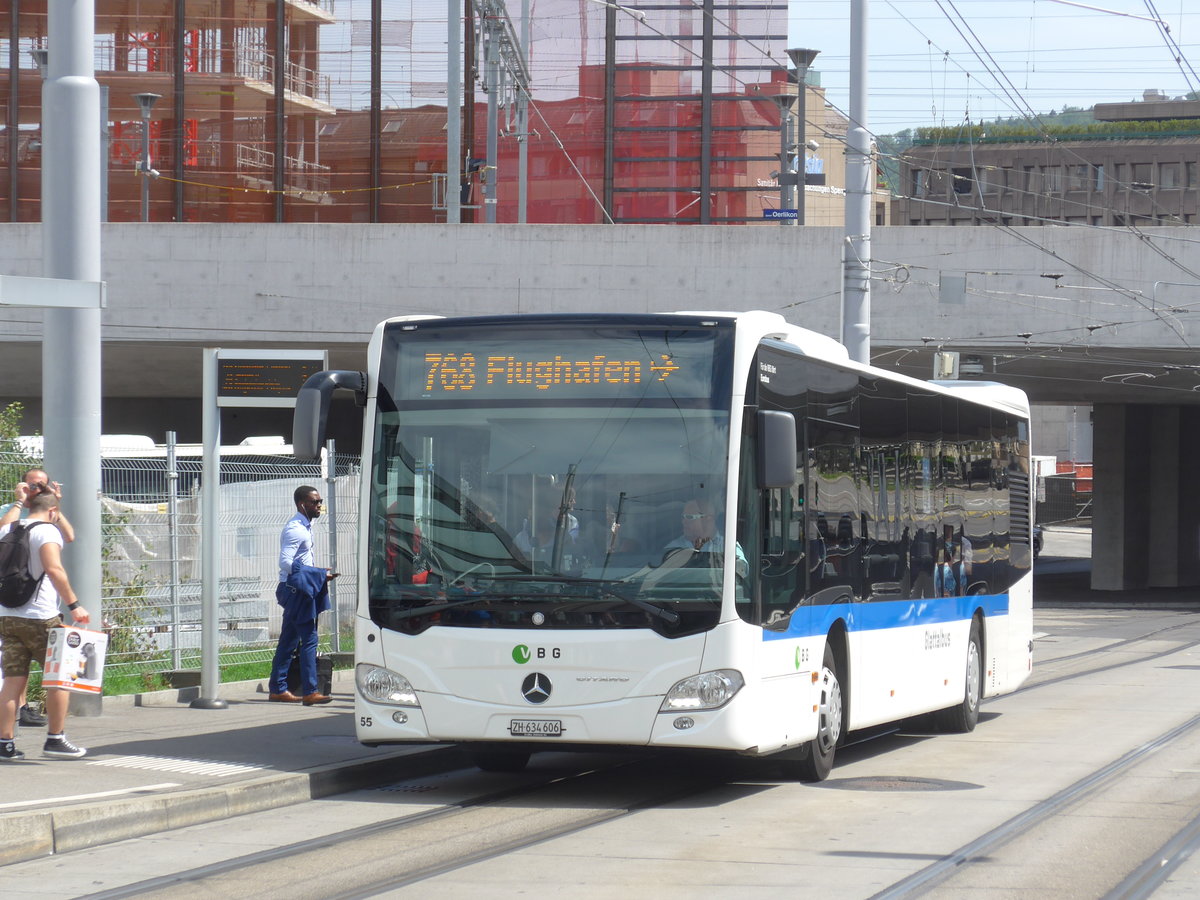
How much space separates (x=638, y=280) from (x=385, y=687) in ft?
79.9

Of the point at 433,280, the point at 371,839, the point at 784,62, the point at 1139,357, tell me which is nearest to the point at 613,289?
the point at 433,280

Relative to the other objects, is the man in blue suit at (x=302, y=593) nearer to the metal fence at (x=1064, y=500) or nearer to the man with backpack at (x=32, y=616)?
the man with backpack at (x=32, y=616)

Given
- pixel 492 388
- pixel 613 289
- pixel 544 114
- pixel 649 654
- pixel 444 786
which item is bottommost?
pixel 444 786

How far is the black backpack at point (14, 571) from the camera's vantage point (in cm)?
1009

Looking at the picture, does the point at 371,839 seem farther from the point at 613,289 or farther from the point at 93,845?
the point at 613,289

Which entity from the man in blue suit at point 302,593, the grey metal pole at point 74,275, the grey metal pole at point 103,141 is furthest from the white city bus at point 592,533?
the grey metal pole at point 103,141

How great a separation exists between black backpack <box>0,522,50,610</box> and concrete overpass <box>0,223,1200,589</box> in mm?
23279

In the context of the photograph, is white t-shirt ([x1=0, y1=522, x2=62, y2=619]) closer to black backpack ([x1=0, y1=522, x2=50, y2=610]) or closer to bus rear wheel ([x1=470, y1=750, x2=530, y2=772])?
black backpack ([x1=0, y1=522, x2=50, y2=610])

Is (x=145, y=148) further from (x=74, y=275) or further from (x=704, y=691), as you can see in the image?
(x=704, y=691)

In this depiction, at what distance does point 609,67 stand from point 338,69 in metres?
8.99

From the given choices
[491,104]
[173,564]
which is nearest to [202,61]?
[491,104]

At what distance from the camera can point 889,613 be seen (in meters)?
12.4

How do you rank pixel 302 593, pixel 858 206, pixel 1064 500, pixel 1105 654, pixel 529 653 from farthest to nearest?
pixel 1064 500 < pixel 1105 654 < pixel 858 206 < pixel 302 593 < pixel 529 653

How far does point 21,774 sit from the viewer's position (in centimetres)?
955
